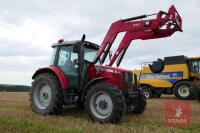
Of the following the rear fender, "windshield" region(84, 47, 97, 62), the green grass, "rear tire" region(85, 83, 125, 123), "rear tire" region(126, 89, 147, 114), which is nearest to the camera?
the green grass

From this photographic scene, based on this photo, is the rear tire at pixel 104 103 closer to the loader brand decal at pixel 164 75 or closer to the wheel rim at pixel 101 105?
the wheel rim at pixel 101 105

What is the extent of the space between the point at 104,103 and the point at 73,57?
192cm

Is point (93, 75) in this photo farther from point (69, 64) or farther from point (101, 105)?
point (101, 105)

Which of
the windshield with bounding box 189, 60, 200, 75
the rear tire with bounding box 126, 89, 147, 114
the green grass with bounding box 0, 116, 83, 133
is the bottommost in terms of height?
the green grass with bounding box 0, 116, 83, 133

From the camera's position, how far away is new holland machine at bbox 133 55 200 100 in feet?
57.5

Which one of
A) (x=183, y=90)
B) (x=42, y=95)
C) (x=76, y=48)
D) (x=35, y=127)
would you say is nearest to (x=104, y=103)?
(x=76, y=48)

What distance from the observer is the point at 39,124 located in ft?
22.1

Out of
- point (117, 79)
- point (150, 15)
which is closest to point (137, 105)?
point (117, 79)

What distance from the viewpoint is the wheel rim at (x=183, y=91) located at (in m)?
17.4

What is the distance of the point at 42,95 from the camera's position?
31.3 feet

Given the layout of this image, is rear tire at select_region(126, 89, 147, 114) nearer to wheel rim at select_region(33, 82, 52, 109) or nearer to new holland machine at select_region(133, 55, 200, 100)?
wheel rim at select_region(33, 82, 52, 109)

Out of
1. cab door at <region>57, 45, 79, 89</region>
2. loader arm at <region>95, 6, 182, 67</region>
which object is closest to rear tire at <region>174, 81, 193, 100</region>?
loader arm at <region>95, 6, 182, 67</region>

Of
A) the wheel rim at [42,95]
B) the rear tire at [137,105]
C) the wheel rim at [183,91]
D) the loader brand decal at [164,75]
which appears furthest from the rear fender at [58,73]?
the loader brand decal at [164,75]

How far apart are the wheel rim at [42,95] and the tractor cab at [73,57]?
0.72 meters
